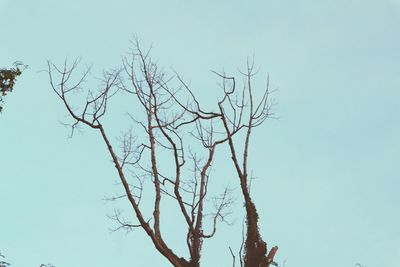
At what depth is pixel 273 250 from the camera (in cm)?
1190

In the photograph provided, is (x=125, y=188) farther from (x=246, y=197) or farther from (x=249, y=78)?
(x=249, y=78)

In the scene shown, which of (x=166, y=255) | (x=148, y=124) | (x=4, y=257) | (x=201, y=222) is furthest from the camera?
(x=148, y=124)

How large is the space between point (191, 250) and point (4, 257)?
4.11 meters

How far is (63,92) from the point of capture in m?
13.2

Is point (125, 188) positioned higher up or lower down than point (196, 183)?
lower down

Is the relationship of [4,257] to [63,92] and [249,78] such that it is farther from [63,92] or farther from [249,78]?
[249,78]

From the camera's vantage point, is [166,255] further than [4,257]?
Yes

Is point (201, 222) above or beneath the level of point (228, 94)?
beneath

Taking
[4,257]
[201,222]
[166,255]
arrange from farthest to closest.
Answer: [201,222] → [166,255] → [4,257]

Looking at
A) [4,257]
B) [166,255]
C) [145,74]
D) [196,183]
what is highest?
[145,74]

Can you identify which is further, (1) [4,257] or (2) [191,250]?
(2) [191,250]

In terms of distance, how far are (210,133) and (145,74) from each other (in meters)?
2.05

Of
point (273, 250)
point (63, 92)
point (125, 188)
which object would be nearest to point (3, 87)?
point (63, 92)

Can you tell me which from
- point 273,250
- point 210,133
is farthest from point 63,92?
point 273,250
